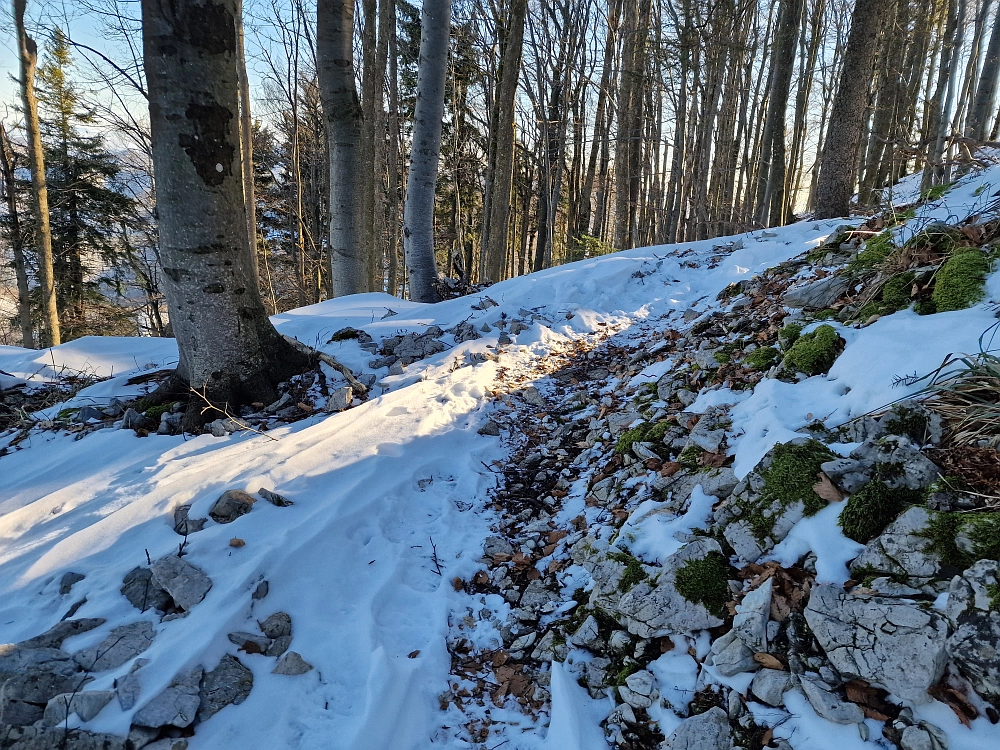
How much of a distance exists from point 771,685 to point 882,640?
1.30ft

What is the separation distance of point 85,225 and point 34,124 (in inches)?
223

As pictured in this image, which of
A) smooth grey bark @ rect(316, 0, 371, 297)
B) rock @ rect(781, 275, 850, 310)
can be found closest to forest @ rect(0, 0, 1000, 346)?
smooth grey bark @ rect(316, 0, 371, 297)

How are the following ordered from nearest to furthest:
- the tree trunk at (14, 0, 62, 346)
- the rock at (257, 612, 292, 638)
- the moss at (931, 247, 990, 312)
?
the rock at (257, 612, 292, 638)
the moss at (931, 247, 990, 312)
the tree trunk at (14, 0, 62, 346)

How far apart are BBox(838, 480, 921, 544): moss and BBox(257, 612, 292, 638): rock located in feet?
8.32

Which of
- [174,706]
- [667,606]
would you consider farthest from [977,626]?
[174,706]

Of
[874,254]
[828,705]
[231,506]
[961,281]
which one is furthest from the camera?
[874,254]

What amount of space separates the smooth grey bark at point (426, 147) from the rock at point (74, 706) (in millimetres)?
6332

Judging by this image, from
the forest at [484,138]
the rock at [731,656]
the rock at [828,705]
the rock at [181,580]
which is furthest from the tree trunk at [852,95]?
the rock at [181,580]

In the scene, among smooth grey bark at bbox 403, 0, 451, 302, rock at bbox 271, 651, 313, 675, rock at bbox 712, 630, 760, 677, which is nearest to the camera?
rock at bbox 712, 630, 760, 677

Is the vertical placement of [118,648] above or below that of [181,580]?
below

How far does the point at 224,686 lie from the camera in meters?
2.12

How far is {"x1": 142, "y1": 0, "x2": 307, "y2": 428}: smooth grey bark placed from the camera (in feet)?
11.4

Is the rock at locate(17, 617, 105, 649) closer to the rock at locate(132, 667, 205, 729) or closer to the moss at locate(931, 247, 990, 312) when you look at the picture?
the rock at locate(132, 667, 205, 729)

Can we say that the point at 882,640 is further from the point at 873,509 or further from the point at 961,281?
the point at 961,281
